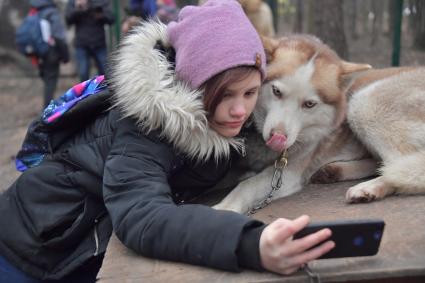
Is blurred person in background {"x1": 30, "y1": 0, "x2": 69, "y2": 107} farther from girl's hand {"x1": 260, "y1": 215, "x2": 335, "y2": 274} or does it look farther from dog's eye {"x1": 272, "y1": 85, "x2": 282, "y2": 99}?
girl's hand {"x1": 260, "y1": 215, "x2": 335, "y2": 274}

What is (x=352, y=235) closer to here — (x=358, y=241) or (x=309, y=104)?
(x=358, y=241)

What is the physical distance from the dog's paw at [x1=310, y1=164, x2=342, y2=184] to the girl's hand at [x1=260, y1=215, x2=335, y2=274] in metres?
1.32

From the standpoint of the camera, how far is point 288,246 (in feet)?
4.78

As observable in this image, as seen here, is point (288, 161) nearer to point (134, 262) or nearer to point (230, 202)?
point (230, 202)

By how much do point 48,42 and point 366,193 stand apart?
21.6ft

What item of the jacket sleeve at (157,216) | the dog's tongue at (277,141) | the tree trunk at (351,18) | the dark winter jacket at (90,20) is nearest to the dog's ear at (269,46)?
the dog's tongue at (277,141)

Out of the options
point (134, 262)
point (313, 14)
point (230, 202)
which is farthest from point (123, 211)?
point (313, 14)

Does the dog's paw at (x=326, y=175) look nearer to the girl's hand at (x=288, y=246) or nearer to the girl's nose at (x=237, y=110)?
the girl's nose at (x=237, y=110)

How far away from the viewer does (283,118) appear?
2361mm

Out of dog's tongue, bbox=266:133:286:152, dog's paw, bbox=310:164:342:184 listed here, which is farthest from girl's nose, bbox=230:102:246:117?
dog's paw, bbox=310:164:342:184

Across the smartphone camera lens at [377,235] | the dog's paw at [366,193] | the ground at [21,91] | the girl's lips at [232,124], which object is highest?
the girl's lips at [232,124]

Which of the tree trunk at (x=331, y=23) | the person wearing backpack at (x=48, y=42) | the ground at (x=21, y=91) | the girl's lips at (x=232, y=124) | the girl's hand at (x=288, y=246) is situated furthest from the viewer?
the person wearing backpack at (x=48, y=42)

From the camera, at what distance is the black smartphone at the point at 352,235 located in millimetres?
1445

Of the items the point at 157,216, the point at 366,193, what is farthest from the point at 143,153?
the point at 366,193
